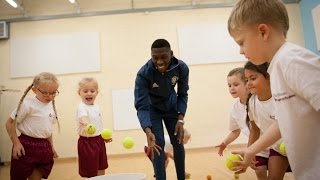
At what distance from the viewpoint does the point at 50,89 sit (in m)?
1.93

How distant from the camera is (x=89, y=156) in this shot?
6.99ft

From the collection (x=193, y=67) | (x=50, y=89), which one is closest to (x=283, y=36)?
(x=50, y=89)

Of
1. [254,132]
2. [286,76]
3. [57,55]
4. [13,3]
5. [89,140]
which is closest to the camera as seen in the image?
[286,76]

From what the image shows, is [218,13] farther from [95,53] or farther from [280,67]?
[280,67]

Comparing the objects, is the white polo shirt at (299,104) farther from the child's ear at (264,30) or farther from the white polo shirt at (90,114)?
the white polo shirt at (90,114)

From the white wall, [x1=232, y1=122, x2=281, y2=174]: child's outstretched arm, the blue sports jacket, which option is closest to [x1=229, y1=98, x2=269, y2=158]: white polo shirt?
the blue sports jacket

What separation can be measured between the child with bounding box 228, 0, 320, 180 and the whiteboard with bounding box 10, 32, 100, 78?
367 centimetres

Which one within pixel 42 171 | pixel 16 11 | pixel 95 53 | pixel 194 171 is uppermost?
pixel 16 11

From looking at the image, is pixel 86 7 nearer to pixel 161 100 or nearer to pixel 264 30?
pixel 161 100

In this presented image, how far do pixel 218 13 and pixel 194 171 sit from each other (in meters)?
2.87

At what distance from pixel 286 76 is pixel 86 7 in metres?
4.25

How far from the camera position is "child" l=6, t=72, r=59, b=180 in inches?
71.2

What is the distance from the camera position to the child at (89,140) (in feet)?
6.96

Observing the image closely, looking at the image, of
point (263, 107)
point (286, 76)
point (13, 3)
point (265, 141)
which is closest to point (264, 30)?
point (286, 76)
